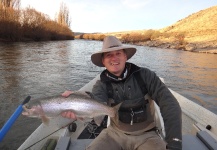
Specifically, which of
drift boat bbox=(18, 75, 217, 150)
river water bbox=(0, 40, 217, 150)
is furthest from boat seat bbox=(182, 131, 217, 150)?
river water bbox=(0, 40, 217, 150)

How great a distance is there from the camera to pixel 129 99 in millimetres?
2576

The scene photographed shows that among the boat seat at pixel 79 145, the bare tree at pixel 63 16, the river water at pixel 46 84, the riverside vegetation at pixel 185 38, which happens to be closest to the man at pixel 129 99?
A: the boat seat at pixel 79 145

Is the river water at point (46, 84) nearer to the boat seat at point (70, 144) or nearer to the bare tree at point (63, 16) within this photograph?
the boat seat at point (70, 144)

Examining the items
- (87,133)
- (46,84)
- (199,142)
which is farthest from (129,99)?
(46,84)

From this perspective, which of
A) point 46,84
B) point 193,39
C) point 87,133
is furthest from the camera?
point 193,39

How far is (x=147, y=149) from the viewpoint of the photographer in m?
2.37

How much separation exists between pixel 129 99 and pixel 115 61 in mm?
466

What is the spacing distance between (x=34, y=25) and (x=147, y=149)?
34.4 m

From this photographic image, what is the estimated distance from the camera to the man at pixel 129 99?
2.46m

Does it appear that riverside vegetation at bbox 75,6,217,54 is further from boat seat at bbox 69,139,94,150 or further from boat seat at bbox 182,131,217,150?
boat seat at bbox 69,139,94,150

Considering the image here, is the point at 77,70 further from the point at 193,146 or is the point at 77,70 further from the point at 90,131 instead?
the point at 193,146

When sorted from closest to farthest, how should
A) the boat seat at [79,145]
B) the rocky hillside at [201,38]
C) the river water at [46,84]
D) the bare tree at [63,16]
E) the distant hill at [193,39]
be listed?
the boat seat at [79,145] < the river water at [46,84] < the rocky hillside at [201,38] < the distant hill at [193,39] < the bare tree at [63,16]

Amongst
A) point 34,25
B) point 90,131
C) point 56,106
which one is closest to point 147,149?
point 56,106

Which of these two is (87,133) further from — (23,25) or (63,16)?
(63,16)
